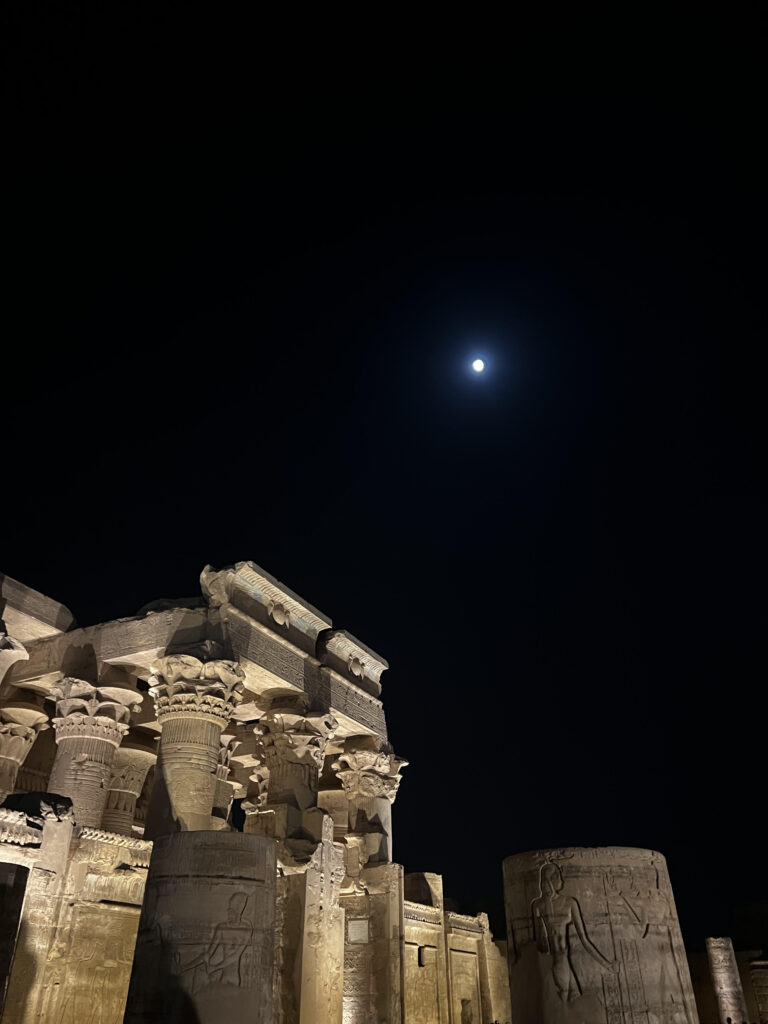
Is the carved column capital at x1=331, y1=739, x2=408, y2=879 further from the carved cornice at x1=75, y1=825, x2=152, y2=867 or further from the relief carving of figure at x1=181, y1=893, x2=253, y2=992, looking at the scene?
the relief carving of figure at x1=181, y1=893, x2=253, y2=992

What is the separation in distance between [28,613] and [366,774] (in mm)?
7853

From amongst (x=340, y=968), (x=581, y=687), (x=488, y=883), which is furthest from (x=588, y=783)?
(x=340, y=968)

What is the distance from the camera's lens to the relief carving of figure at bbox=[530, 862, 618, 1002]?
291 inches

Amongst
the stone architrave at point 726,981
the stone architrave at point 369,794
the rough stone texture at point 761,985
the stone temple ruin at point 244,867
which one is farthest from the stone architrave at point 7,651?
the rough stone texture at point 761,985

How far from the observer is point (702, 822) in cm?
4347

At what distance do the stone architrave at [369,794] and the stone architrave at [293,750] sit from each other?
7.70ft

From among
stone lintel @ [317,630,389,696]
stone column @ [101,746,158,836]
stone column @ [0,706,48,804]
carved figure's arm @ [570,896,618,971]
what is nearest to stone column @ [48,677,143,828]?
stone column @ [0,706,48,804]

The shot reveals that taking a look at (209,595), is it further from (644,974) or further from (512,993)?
(644,974)

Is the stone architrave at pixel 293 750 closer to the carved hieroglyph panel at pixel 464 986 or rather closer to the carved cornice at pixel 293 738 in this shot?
the carved cornice at pixel 293 738

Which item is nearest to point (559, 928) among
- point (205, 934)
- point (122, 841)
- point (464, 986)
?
point (205, 934)

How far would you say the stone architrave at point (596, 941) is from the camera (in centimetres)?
727

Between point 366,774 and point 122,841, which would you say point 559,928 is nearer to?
point 122,841

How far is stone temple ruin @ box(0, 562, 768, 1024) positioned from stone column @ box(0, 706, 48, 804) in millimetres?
44

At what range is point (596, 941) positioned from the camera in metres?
7.49
